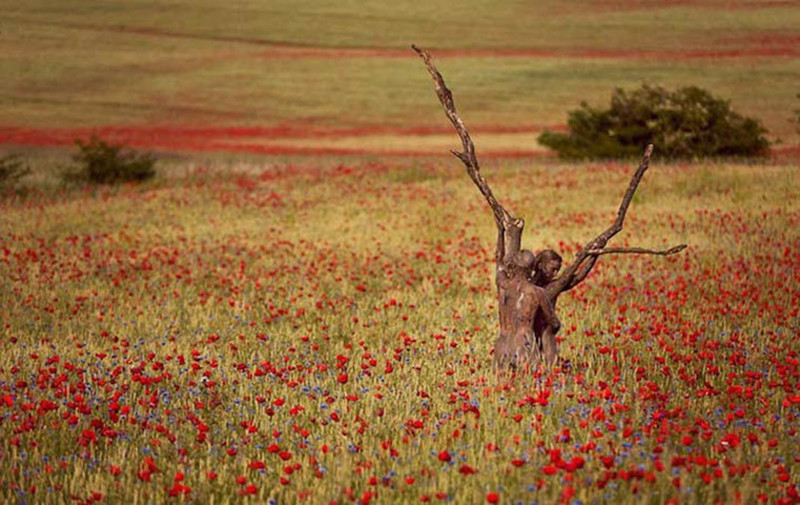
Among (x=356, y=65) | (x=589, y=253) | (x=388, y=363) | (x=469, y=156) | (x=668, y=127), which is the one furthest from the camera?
(x=356, y=65)

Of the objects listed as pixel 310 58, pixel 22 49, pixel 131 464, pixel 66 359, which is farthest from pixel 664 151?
pixel 22 49

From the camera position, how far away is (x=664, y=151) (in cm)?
2572

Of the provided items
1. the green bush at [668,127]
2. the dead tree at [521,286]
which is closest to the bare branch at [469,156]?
the dead tree at [521,286]

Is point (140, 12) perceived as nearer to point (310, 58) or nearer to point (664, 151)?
point (310, 58)

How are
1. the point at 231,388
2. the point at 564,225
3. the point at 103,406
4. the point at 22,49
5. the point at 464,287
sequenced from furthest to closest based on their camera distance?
the point at 22,49 → the point at 564,225 → the point at 464,287 → the point at 231,388 → the point at 103,406

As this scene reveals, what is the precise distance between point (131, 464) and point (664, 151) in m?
22.7

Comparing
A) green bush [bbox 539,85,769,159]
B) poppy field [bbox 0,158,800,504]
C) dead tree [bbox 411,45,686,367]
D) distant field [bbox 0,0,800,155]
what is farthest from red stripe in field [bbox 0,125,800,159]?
dead tree [bbox 411,45,686,367]

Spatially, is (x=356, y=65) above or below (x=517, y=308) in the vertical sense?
below

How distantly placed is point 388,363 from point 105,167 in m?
19.2

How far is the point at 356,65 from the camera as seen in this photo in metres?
51.4

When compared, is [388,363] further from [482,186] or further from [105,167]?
[105,167]

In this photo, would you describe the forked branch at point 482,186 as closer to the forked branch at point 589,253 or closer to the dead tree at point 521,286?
the dead tree at point 521,286

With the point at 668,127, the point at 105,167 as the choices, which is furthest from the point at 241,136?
the point at 668,127

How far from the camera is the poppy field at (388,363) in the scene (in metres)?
4.62
